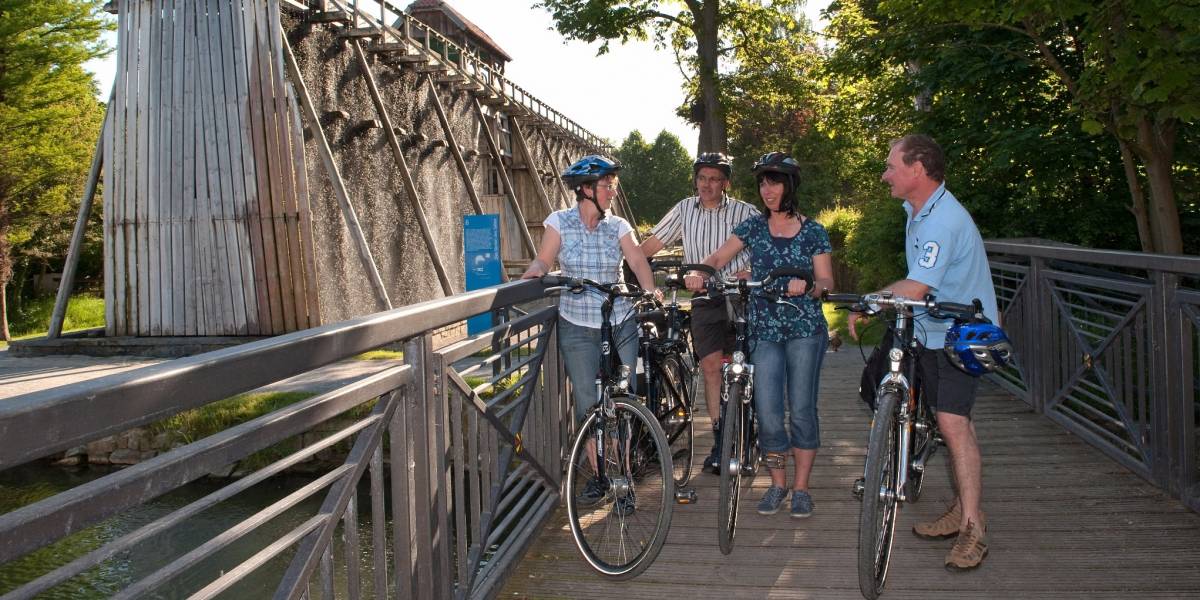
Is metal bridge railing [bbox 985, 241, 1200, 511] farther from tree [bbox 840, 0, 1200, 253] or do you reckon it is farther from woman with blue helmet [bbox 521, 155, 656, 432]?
woman with blue helmet [bbox 521, 155, 656, 432]

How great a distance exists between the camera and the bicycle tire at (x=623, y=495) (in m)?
4.04

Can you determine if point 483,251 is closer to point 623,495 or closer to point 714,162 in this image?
point 714,162

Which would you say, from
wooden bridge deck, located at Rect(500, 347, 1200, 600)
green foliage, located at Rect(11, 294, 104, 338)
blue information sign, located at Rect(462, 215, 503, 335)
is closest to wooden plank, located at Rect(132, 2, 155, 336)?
blue information sign, located at Rect(462, 215, 503, 335)

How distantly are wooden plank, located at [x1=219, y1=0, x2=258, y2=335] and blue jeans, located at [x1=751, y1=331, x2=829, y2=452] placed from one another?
1127 cm

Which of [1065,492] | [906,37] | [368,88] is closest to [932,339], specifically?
[1065,492]

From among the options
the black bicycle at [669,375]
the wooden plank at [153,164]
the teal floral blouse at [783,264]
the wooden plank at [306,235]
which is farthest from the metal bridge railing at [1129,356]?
the wooden plank at [153,164]

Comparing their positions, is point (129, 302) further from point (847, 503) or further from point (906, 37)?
point (847, 503)

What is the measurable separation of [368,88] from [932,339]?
51.3ft

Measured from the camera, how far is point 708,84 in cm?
2286

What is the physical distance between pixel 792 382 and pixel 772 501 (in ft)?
2.17

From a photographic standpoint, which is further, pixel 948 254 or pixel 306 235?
pixel 306 235

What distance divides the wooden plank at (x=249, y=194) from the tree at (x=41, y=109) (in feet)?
46.0

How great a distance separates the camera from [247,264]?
48.2 feet

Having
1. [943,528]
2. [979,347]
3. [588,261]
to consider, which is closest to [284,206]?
[588,261]
